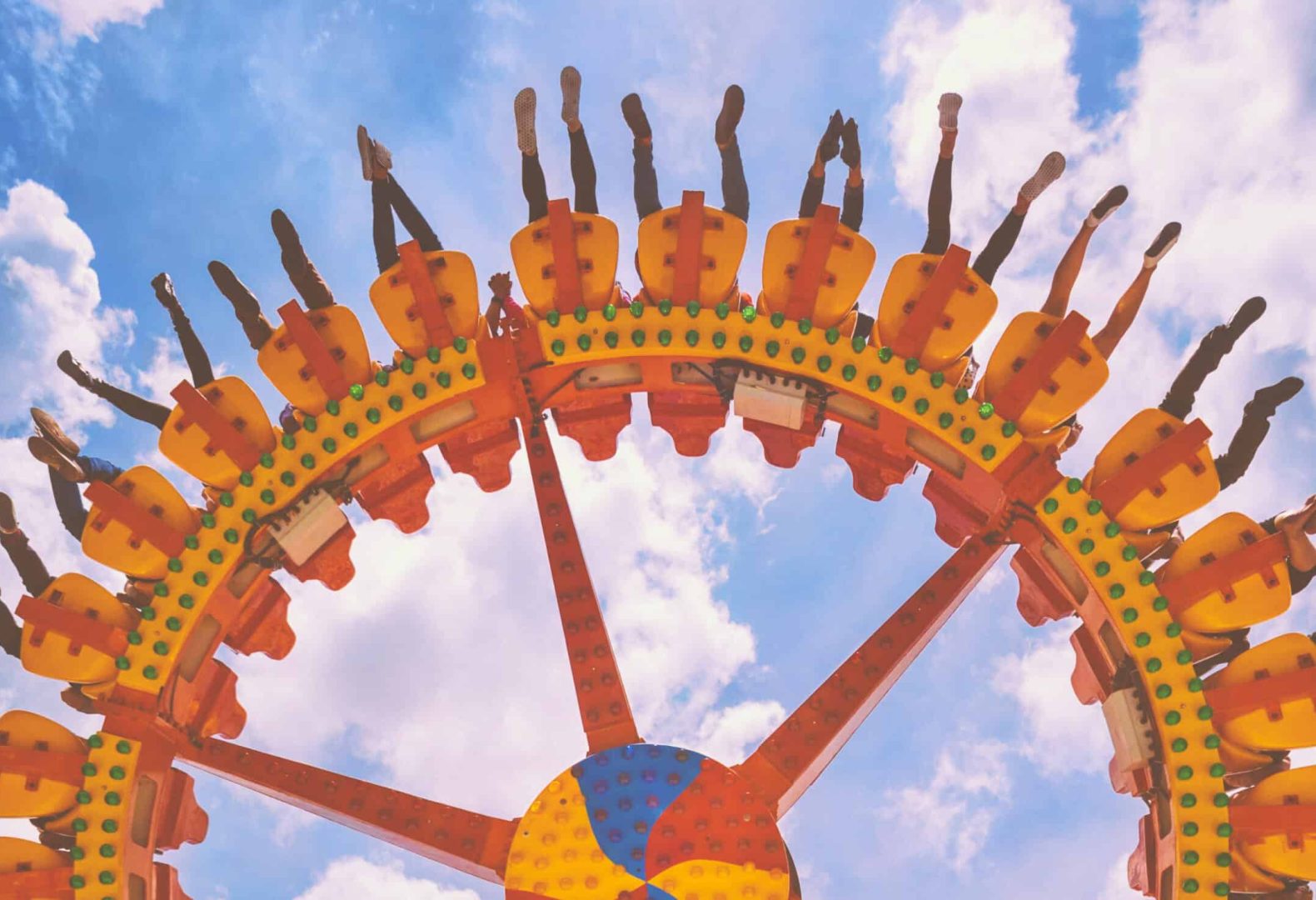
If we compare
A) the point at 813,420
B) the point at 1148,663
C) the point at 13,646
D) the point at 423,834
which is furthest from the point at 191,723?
the point at 1148,663

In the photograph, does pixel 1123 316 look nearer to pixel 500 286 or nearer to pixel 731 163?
pixel 731 163

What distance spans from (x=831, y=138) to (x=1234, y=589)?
4.93 m

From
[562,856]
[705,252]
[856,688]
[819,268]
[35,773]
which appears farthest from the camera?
[856,688]

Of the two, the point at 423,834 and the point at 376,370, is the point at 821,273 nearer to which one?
the point at 376,370

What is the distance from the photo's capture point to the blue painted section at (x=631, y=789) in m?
10.7

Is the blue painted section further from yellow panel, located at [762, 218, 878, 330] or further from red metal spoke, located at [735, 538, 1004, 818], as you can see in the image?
yellow panel, located at [762, 218, 878, 330]

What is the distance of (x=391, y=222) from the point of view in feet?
37.2

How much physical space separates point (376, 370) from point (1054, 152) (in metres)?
5.92

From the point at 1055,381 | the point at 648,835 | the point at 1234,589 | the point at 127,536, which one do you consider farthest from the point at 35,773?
the point at 1234,589

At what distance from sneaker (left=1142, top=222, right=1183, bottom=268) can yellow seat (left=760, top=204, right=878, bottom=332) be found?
2259mm

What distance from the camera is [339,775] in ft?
37.4

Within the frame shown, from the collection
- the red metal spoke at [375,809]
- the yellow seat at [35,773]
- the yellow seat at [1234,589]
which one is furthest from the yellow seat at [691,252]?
the yellow seat at [35,773]

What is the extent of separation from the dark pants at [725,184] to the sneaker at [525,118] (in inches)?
35.5

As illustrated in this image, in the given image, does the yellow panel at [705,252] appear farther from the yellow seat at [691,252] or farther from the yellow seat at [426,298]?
the yellow seat at [426,298]
